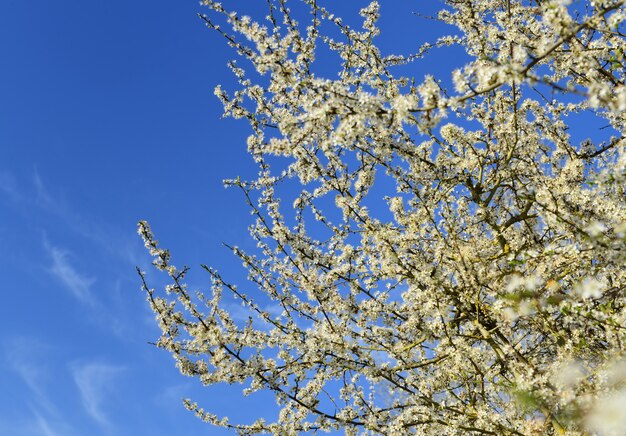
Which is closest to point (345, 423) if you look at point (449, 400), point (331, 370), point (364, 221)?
point (331, 370)

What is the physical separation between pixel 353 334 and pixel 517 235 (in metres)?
3.10

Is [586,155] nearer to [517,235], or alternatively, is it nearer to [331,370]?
[517,235]

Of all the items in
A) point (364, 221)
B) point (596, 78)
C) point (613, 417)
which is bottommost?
point (613, 417)

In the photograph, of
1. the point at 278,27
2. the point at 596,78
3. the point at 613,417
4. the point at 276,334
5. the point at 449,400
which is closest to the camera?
the point at 613,417

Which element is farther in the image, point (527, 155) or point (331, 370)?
point (527, 155)

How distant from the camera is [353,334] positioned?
6262mm

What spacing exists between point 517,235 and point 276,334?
152 inches

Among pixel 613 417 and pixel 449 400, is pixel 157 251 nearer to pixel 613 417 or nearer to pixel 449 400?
pixel 449 400

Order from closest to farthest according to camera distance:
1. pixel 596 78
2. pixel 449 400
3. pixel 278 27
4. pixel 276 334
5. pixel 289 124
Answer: pixel 289 124, pixel 278 27, pixel 596 78, pixel 276 334, pixel 449 400

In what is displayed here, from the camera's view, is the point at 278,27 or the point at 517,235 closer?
the point at 278,27

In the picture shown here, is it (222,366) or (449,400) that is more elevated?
(449,400)

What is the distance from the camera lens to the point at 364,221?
6629mm

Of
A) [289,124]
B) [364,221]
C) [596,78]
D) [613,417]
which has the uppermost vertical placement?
[596,78]

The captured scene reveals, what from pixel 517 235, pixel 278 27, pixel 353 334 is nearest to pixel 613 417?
pixel 353 334
